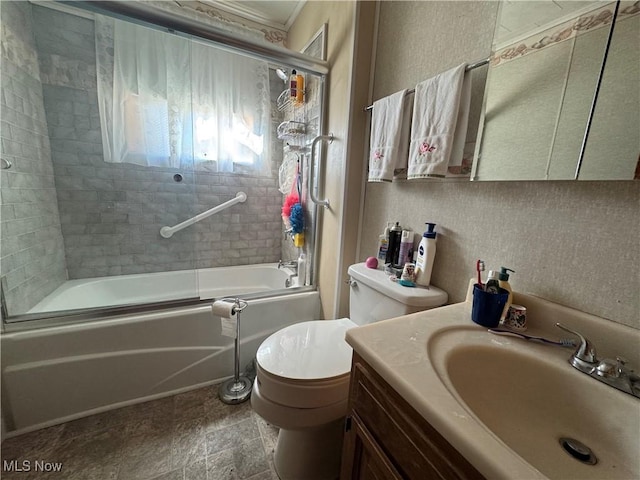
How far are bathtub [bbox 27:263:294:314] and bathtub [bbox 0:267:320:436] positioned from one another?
0.54ft

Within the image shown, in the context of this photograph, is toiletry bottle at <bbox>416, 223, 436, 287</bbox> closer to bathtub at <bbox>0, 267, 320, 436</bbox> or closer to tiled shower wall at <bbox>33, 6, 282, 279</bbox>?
bathtub at <bbox>0, 267, 320, 436</bbox>

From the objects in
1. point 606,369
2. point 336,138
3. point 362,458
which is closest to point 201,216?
point 336,138

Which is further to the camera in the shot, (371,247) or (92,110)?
(92,110)

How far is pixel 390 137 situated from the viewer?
1174 mm

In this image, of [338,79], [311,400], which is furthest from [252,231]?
[311,400]

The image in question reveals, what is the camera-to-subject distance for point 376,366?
54cm

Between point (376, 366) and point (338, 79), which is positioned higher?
point (338, 79)

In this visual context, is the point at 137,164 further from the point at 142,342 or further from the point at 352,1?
the point at 352,1

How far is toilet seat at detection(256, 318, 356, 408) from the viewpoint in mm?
906

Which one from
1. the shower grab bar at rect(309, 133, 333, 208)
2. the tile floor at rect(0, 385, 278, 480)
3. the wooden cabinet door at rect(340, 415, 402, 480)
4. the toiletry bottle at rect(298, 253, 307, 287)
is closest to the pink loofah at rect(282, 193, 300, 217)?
the shower grab bar at rect(309, 133, 333, 208)

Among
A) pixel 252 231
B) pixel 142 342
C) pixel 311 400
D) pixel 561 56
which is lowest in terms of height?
pixel 142 342

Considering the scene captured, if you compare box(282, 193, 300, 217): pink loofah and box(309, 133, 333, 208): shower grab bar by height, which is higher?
box(309, 133, 333, 208): shower grab bar

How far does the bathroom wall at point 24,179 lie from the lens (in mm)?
1308

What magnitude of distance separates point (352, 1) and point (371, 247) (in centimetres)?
130
